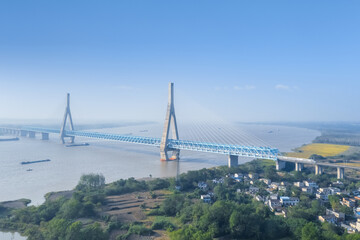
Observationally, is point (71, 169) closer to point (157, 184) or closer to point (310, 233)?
point (157, 184)

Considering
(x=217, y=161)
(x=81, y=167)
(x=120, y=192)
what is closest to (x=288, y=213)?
(x=120, y=192)

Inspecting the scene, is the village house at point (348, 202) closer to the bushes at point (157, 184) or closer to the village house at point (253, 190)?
the village house at point (253, 190)

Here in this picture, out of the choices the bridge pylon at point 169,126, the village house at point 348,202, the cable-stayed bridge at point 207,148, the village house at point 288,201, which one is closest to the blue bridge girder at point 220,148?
the cable-stayed bridge at point 207,148

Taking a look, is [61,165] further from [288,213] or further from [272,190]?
[288,213]

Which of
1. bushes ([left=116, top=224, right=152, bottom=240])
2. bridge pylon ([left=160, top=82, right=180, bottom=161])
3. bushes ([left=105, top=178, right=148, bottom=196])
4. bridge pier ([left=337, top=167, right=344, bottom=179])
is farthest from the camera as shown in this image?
bridge pylon ([left=160, top=82, right=180, bottom=161])

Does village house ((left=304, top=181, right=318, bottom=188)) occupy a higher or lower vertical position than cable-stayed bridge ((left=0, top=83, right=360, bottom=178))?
lower

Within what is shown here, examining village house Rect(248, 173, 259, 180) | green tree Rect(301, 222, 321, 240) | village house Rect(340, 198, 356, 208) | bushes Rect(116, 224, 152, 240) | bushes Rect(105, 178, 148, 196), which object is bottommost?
village house Rect(340, 198, 356, 208)

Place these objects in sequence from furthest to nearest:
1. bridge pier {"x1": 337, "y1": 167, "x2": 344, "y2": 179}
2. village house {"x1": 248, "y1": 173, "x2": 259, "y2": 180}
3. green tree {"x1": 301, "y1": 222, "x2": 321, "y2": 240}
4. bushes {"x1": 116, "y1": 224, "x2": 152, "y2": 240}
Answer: bridge pier {"x1": 337, "y1": 167, "x2": 344, "y2": 179}
village house {"x1": 248, "y1": 173, "x2": 259, "y2": 180}
bushes {"x1": 116, "y1": 224, "x2": 152, "y2": 240}
green tree {"x1": 301, "y1": 222, "x2": 321, "y2": 240}

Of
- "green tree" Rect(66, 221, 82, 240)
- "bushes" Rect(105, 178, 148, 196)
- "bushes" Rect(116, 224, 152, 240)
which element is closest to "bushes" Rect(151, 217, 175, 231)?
"bushes" Rect(116, 224, 152, 240)

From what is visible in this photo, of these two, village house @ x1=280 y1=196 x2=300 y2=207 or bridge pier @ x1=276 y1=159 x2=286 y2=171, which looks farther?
bridge pier @ x1=276 y1=159 x2=286 y2=171

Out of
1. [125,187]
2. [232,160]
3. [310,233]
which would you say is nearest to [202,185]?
[125,187]

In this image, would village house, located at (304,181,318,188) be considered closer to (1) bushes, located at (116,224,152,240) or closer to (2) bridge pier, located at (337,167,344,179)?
(2) bridge pier, located at (337,167,344,179)
